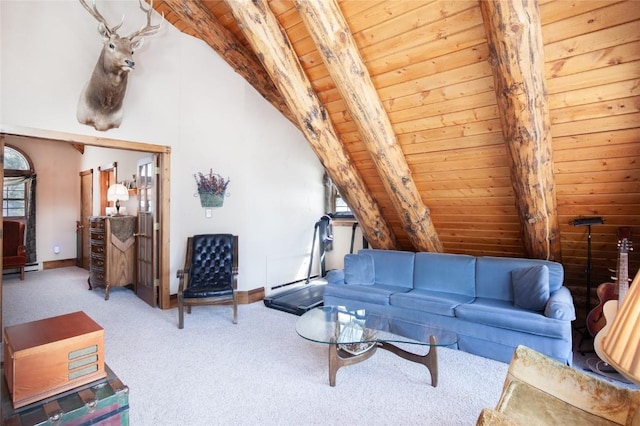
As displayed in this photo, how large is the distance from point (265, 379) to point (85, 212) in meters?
6.63

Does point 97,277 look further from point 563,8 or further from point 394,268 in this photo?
point 563,8

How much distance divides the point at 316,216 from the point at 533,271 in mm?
3500

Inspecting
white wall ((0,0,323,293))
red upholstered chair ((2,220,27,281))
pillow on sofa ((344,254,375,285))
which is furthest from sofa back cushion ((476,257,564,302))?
red upholstered chair ((2,220,27,281))

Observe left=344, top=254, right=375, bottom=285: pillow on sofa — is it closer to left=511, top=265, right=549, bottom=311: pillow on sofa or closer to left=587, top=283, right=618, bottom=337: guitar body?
left=511, top=265, right=549, bottom=311: pillow on sofa

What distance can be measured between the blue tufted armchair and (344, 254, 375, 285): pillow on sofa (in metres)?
1.33

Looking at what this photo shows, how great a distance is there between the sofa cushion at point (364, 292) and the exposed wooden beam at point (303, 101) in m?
0.83

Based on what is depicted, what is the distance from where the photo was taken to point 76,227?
7316 millimetres

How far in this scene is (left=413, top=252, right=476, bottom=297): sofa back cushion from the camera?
143 inches

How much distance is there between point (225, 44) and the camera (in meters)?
A: 4.13

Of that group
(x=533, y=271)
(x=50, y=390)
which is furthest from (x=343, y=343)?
(x=533, y=271)

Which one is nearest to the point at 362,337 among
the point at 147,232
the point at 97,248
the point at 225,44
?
the point at 147,232

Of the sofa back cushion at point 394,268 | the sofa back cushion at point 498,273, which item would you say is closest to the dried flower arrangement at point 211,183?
the sofa back cushion at point 394,268

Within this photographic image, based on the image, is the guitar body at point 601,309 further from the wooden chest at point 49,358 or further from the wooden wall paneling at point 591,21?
the wooden chest at point 49,358

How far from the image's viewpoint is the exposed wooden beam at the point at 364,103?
2523 mm
